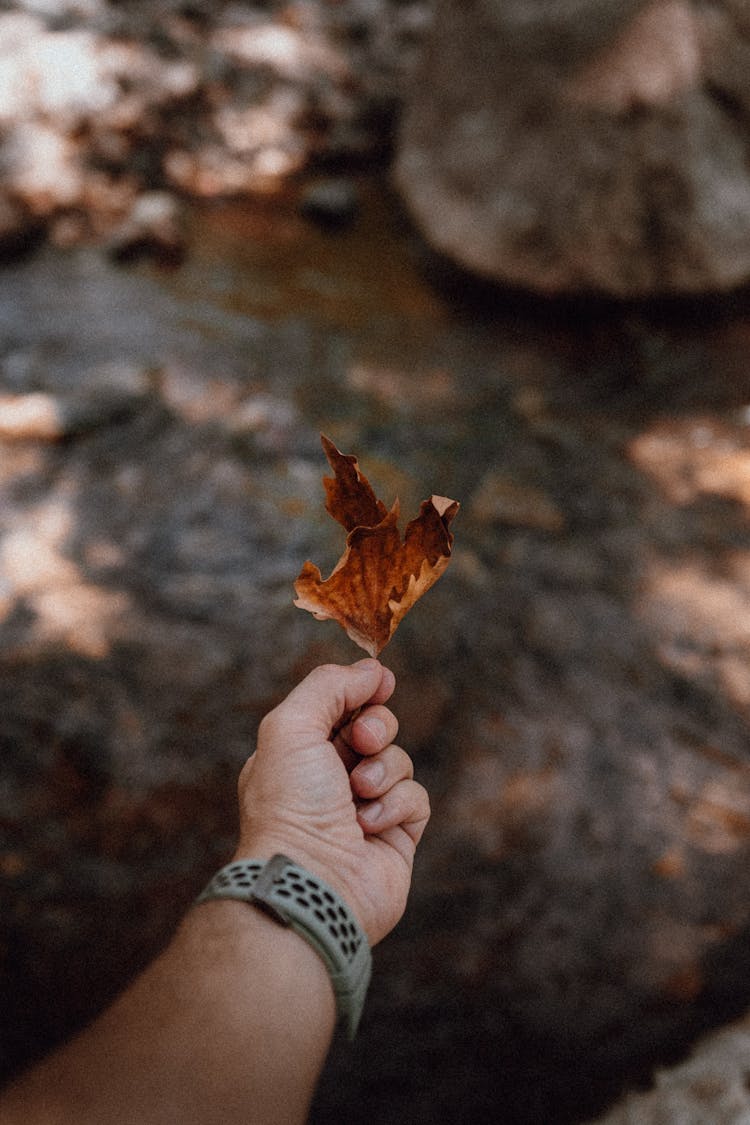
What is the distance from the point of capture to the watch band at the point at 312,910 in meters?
1.18

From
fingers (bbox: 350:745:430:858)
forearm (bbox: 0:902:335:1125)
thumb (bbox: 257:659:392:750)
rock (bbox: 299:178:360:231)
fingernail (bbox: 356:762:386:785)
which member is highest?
thumb (bbox: 257:659:392:750)

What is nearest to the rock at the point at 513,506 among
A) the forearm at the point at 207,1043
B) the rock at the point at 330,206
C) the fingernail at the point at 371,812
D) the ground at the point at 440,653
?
the ground at the point at 440,653

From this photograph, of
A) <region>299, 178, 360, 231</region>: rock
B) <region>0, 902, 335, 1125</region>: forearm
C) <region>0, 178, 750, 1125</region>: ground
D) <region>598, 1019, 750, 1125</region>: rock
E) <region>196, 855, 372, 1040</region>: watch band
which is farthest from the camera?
<region>299, 178, 360, 231</region>: rock

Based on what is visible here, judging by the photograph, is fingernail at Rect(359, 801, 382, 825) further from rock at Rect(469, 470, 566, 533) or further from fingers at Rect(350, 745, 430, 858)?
rock at Rect(469, 470, 566, 533)

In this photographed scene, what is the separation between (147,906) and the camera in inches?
81.0

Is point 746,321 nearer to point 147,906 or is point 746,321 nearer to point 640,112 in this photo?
point 640,112

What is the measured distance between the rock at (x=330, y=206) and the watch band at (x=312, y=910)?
469cm

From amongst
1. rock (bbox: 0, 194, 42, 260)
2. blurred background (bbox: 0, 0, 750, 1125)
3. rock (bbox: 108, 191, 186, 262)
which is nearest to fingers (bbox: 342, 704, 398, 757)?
blurred background (bbox: 0, 0, 750, 1125)

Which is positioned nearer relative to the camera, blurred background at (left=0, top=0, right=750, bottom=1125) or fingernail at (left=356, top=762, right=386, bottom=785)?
fingernail at (left=356, top=762, right=386, bottom=785)

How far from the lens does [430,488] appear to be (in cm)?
340

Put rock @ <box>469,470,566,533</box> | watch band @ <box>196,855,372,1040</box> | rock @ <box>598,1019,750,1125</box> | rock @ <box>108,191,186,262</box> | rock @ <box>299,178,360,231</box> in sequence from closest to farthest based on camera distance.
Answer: watch band @ <box>196,855,372,1040</box> → rock @ <box>598,1019,750,1125</box> → rock @ <box>469,470,566,533</box> → rock @ <box>108,191,186,262</box> → rock @ <box>299,178,360,231</box>

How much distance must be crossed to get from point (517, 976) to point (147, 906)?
3.35 feet

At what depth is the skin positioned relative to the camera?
1002mm

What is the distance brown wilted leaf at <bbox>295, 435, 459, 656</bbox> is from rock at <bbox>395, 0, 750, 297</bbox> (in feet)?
11.5
